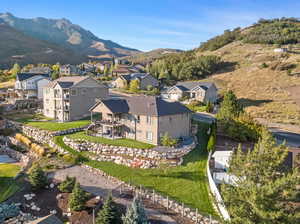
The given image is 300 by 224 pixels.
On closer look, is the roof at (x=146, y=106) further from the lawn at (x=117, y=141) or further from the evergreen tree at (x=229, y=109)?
the evergreen tree at (x=229, y=109)

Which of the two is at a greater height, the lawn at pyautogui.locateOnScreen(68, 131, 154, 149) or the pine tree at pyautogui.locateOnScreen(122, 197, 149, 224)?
the lawn at pyautogui.locateOnScreen(68, 131, 154, 149)

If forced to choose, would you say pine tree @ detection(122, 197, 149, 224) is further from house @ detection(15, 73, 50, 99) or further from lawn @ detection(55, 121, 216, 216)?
house @ detection(15, 73, 50, 99)

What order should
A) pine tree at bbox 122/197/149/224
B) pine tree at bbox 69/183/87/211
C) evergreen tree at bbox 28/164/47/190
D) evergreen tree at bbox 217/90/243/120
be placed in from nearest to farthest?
pine tree at bbox 122/197/149/224 < pine tree at bbox 69/183/87/211 < evergreen tree at bbox 28/164/47/190 < evergreen tree at bbox 217/90/243/120

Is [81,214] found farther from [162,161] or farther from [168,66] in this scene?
[168,66]

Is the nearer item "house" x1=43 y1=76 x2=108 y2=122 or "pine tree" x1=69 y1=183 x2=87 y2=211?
"pine tree" x1=69 y1=183 x2=87 y2=211

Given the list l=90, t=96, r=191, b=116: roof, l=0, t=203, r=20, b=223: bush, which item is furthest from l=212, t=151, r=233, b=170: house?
l=0, t=203, r=20, b=223: bush

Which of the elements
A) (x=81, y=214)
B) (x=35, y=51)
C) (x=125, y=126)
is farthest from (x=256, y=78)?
(x=35, y=51)

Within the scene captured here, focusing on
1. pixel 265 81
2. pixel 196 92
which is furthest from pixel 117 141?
pixel 265 81
